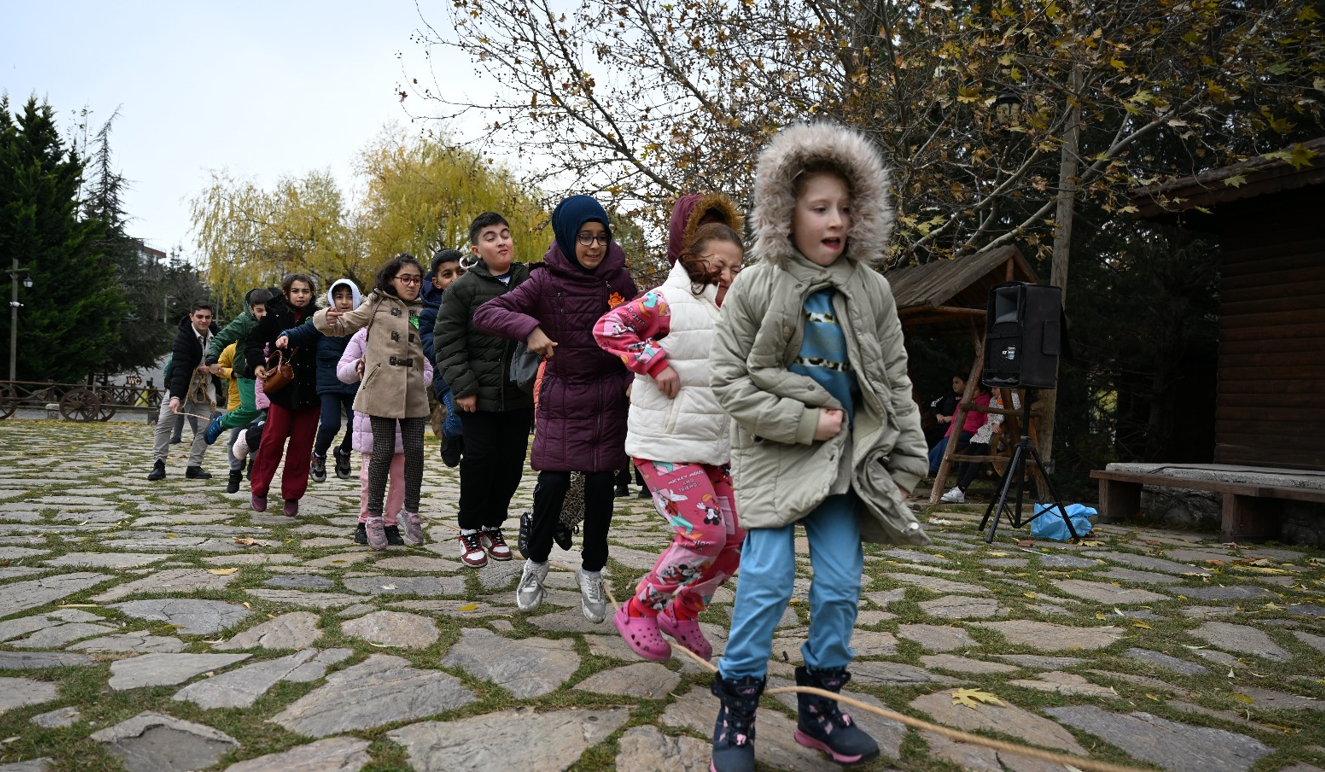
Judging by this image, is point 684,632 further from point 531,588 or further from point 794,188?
point 794,188

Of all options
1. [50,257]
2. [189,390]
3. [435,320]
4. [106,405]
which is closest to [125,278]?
[50,257]

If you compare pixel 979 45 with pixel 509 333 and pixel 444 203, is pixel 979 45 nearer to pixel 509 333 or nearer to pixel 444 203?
pixel 509 333

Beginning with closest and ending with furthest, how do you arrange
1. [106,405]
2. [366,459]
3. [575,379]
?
[575,379] → [366,459] → [106,405]

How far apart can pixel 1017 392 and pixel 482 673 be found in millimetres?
8771

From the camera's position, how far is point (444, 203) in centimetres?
2912

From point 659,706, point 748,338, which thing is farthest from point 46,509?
point 748,338

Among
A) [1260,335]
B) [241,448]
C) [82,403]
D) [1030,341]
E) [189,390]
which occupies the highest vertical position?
[1260,335]

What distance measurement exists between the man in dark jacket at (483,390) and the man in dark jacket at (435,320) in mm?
339

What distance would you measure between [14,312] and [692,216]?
30730 mm

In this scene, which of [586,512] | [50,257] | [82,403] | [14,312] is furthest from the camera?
[50,257]

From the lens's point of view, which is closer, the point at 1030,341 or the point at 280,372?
the point at 280,372

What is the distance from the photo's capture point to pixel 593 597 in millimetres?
4102

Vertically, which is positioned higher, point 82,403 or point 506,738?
point 506,738

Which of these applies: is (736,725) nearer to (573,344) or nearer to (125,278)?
(573,344)
